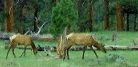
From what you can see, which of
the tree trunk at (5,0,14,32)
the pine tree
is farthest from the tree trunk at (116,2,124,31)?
the pine tree

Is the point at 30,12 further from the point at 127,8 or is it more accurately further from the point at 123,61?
the point at 123,61

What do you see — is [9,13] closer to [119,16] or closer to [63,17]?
[63,17]

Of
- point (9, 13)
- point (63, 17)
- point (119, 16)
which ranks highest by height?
point (9, 13)

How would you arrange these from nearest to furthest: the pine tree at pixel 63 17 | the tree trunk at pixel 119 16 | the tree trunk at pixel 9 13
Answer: the pine tree at pixel 63 17
the tree trunk at pixel 9 13
the tree trunk at pixel 119 16

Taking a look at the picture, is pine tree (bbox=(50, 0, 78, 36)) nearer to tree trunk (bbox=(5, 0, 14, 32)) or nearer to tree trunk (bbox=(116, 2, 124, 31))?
tree trunk (bbox=(5, 0, 14, 32))

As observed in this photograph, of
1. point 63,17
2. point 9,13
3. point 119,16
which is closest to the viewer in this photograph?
point 63,17

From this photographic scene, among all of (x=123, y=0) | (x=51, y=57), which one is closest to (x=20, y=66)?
(x=51, y=57)

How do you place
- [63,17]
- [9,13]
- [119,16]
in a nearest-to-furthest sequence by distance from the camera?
[63,17] → [9,13] → [119,16]

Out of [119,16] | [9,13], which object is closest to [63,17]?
[9,13]

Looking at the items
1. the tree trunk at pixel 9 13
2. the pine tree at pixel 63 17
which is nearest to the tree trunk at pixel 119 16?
the tree trunk at pixel 9 13

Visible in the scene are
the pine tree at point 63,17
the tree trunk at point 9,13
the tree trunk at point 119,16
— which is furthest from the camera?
the tree trunk at point 119,16

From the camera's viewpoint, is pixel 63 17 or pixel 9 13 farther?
pixel 9 13

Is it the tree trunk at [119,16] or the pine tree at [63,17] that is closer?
the pine tree at [63,17]

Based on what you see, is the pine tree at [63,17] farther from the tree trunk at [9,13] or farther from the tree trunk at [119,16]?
the tree trunk at [119,16]
